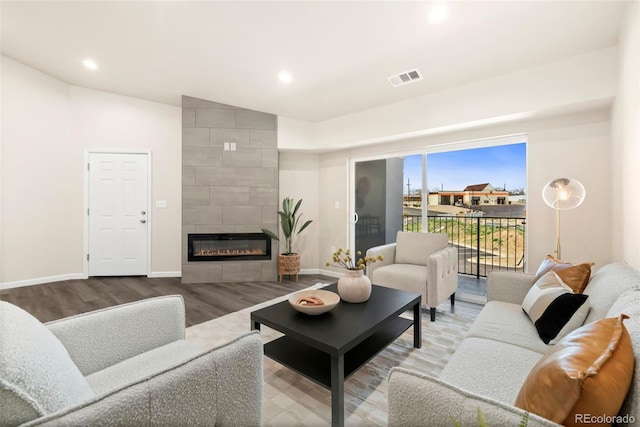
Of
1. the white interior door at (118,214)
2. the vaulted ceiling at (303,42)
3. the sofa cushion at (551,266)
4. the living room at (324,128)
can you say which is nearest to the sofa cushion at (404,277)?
the sofa cushion at (551,266)

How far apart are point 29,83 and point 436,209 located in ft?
19.7

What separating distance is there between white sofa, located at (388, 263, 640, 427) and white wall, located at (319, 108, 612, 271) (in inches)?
48.2

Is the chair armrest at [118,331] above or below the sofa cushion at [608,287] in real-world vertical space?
below

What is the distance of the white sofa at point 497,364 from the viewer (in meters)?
0.77

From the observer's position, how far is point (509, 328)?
5.56 ft

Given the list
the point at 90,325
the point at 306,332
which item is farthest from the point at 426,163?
the point at 90,325

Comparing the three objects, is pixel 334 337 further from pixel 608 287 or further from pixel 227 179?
pixel 227 179

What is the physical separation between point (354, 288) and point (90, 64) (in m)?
4.42

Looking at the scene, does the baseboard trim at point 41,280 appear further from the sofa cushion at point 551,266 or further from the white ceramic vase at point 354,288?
the sofa cushion at point 551,266

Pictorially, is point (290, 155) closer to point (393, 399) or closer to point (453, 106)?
point (453, 106)

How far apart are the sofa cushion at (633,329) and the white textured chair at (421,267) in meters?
1.63

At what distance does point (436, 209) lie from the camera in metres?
4.11

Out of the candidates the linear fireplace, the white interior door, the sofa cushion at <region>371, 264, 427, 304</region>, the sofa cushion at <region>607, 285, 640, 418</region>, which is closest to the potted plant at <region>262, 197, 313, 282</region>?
the linear fireplace

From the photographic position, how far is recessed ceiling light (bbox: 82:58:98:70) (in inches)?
145
